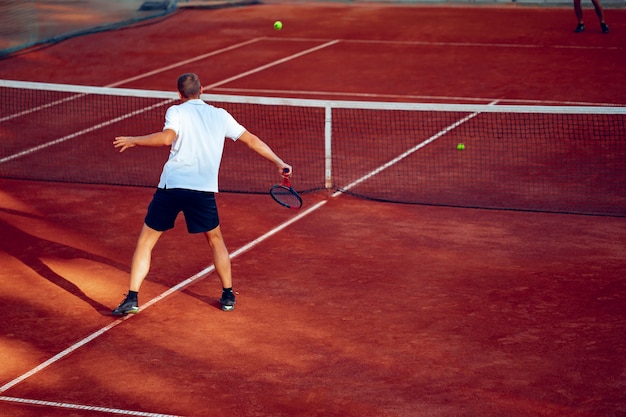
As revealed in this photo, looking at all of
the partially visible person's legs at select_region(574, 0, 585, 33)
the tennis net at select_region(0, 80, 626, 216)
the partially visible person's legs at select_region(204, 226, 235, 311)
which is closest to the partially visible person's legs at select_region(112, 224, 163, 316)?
the partially visible person's legs at select_region(204, 226, 235, 311)

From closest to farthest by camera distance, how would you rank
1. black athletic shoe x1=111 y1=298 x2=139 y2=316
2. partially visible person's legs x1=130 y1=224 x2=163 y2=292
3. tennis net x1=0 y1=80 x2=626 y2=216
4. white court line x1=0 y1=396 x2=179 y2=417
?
white court line x1=0 y1=396 x2=179 y2=417 → partially visible person's legs x1=130 y1=224 x2=163 y2=292 → black athletic shoe x1=111 y1=298 x2=139 y2=316 → tennis net x1=0 y1=80 x2=626 y2=216

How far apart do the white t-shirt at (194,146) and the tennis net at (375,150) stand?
3.97 m

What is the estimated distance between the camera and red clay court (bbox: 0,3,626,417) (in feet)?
22.2

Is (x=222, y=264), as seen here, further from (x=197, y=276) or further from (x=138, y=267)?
(x=197, y=276)

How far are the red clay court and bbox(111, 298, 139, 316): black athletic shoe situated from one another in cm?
8

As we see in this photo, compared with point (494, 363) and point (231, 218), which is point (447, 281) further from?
point (231, 218)

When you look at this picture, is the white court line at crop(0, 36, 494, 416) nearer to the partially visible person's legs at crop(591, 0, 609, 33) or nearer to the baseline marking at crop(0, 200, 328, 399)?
the baseline marking at crop(0, 200, 328, 399)

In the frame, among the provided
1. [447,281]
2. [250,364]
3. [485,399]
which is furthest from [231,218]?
[485,399]

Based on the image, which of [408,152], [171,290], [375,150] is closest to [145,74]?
[375,150]

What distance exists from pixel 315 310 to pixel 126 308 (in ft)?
4.99

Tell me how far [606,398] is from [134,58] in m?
15.4

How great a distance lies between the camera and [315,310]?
829 centimetres

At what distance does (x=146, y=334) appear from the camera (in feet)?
25.7

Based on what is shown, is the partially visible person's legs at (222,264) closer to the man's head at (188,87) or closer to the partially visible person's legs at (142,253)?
the partially visible person's legs at (142,253)
